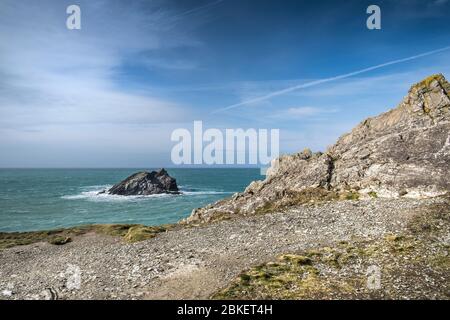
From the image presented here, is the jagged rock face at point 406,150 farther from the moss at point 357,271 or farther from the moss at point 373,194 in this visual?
the moss at point 357,271

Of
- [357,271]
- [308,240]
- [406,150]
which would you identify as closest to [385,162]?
[406,150]

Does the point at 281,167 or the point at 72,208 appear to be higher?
the point at 281,167

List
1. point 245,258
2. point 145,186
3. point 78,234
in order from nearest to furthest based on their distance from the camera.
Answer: point 245,258
point 78,234
point 145,186

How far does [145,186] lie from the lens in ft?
448

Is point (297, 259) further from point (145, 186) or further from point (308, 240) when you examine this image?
point (145, 186)

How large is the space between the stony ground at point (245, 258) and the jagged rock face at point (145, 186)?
3722 inches

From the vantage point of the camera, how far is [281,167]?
5394cm

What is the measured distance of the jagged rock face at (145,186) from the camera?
13512 centimetres

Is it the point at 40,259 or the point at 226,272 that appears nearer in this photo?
the point at 226,272

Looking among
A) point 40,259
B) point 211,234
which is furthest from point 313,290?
point 40,259

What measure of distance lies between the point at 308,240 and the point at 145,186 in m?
115

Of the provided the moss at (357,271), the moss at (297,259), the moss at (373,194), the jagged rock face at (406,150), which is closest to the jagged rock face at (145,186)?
the jagged rock face at (406,150)
